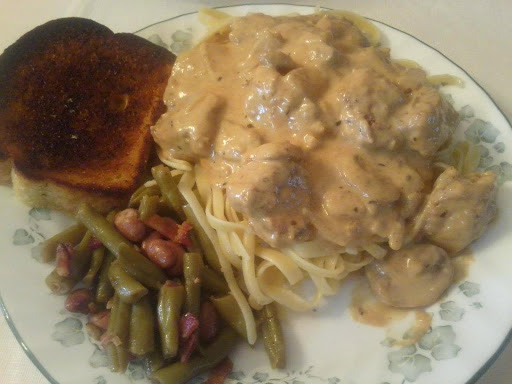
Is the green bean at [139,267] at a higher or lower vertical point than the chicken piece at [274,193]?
lower

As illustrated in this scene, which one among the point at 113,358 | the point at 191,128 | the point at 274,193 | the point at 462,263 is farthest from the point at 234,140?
the point at 462,263

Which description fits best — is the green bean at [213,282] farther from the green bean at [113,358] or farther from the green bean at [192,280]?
the green bean at [113,358]

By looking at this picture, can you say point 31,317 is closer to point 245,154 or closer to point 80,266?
point 80,266

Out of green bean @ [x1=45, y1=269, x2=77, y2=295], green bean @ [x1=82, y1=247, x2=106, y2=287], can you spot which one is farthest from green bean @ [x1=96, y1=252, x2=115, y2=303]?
green bean @ [x1=45, y1=269, x2=77, y2=295]

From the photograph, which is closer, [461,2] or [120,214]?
[120,214]

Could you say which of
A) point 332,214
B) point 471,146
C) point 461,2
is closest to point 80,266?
point 332,214

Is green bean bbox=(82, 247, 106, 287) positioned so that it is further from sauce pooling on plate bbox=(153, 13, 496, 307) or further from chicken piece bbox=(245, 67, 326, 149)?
chicken piece bbox=(245, 67, 326, 149)

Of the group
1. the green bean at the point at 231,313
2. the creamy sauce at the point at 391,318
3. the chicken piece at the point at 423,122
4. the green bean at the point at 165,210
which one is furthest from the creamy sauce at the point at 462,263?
the green bean at the point at 165,210
